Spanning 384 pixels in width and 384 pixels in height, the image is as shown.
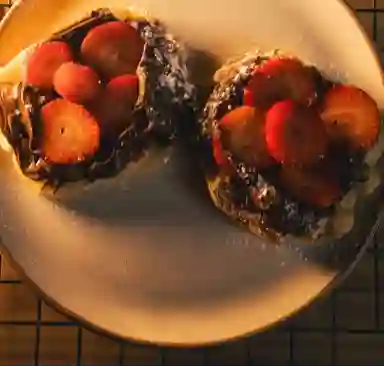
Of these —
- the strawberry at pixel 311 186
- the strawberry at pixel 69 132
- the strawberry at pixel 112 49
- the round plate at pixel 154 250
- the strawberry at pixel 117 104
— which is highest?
the strawberry at pixel 112 49

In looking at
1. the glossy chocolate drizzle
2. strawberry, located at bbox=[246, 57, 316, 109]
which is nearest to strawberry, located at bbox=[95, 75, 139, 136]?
the glossy chocolate drizzle

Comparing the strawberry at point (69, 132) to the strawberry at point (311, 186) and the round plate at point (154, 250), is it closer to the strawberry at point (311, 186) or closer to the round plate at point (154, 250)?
the round plate at point (154, 250)

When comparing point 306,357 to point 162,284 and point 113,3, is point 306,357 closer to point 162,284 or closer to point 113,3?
point 162,284

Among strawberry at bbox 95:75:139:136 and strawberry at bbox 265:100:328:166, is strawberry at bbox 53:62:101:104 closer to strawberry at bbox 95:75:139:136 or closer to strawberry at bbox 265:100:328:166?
strawberry at bbox 95:75:139:136

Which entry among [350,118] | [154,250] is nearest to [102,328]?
[154,250]

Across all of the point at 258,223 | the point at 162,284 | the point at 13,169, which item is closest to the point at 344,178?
the point at 258,223

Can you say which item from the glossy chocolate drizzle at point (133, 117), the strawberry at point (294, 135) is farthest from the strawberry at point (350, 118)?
the glossy chocolate drizzle at point (133, 117)
